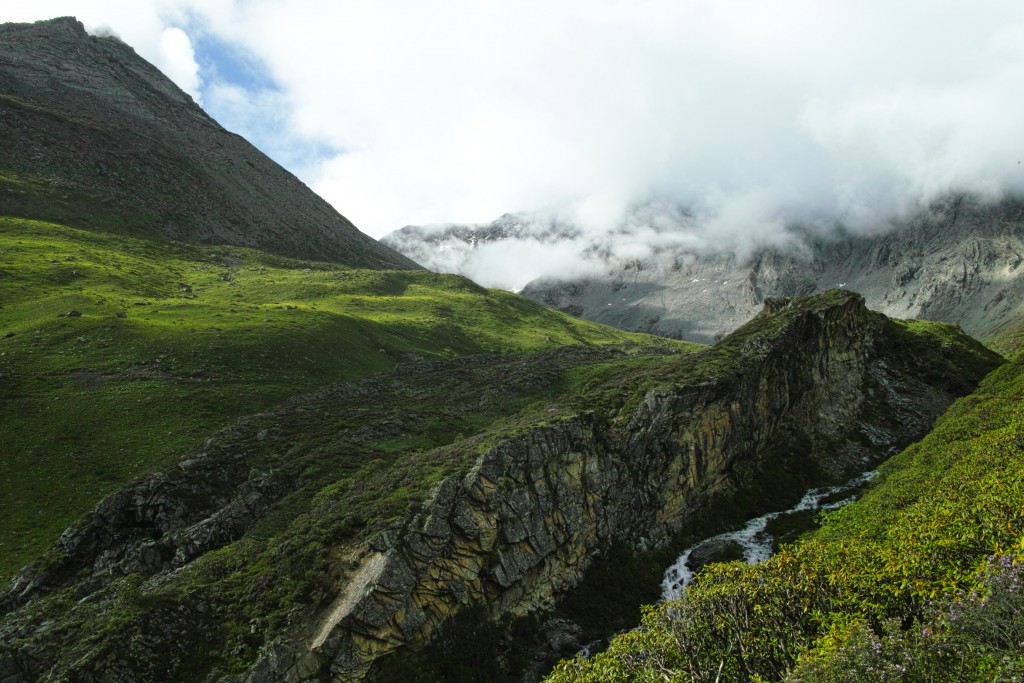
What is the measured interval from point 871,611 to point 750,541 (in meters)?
39.4

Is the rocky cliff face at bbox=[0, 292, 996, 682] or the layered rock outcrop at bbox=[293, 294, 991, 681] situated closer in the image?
the rocky cliff face at bbox=[0, 292, 996, 682]

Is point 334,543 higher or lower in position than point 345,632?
higher

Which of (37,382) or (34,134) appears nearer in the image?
(37,382)

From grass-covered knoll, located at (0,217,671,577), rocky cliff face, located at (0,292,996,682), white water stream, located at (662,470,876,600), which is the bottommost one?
white water stream, located at (662,470,876,600)

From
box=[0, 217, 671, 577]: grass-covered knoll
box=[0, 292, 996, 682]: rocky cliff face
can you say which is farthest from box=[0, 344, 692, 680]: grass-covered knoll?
box=[0, 217, 671, 577]: grass-covered knoll

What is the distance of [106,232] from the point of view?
15838 cm

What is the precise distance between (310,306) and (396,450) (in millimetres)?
72470

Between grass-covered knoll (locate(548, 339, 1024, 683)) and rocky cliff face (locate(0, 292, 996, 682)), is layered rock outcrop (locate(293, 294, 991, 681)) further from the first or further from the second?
grass-covered knoll (locate(548, 339, 1024, 683))

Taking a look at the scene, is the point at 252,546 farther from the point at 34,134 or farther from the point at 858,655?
the point at 34,134

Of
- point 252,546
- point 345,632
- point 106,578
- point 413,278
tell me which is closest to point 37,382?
point 106,578

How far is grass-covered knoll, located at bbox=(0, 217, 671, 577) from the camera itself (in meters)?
61.8

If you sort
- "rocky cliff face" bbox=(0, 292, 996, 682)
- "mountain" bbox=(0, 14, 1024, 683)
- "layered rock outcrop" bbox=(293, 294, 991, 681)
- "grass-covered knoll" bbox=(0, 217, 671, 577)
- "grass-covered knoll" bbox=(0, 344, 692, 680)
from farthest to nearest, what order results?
"grass-covered knoll" bbox=(0, 217, 671, 577)
"layered rock outcrop" bbox=(293, 294, 991, 681)
"rocky cliff face" bbox=(0, 292, 996, 682)
"grass-covered knoll" bbox=(0, 344, 692, 680)
"mountain" bbox=(0, 14, 1024, 683)

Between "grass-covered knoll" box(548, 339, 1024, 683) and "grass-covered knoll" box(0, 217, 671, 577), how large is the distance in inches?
1940

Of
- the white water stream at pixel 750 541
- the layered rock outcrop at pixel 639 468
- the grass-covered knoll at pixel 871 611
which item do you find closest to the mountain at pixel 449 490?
the grass-covered knoll at pixel 871 611
